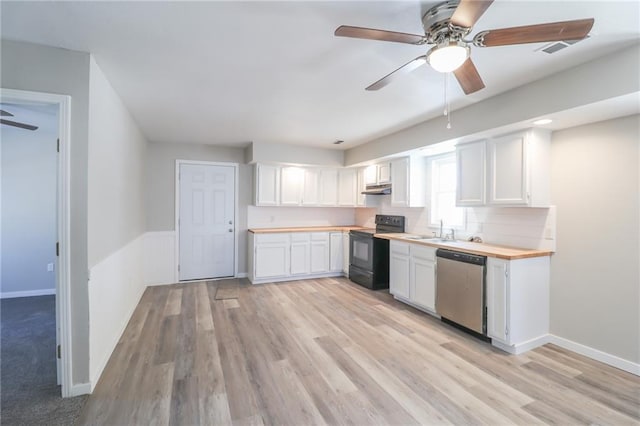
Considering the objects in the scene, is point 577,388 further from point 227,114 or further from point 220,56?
point 227,114

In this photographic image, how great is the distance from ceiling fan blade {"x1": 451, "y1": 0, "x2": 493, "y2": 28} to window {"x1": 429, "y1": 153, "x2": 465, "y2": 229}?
288cm

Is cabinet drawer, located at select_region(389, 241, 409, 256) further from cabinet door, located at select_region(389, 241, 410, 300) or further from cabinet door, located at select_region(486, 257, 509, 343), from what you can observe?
cabinet door, located at select_region(486, 257, 509, 343)

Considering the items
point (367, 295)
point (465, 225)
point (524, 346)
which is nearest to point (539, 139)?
point (465, 225)

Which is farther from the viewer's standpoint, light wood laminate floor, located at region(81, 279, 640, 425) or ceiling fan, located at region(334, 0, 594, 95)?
light wood laminate floor, located at region(81, 279, 640, 425)

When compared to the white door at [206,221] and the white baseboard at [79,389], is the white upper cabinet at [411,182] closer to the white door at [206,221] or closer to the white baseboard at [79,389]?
the white door at [206,221]

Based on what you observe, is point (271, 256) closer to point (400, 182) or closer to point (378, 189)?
point (378, 189)

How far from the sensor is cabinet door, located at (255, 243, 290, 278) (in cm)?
510

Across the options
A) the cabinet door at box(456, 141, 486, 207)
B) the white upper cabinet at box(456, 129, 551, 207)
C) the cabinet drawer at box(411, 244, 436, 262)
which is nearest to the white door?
the cabinet drawer at box(411, 244, 436, 262)

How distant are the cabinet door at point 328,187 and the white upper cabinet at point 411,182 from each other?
62.3 inches

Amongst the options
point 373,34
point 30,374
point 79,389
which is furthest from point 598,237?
point 30,374

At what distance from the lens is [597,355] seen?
105 inches

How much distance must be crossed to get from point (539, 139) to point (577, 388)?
7.21 feet

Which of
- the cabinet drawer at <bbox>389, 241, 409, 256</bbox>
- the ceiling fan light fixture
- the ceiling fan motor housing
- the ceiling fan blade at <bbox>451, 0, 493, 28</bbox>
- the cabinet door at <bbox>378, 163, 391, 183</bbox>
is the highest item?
the ceiling fan motor housing

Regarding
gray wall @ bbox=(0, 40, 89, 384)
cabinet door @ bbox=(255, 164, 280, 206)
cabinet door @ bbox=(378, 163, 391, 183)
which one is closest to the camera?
gray wall @ bbox=(0, 40, 89, 384)
